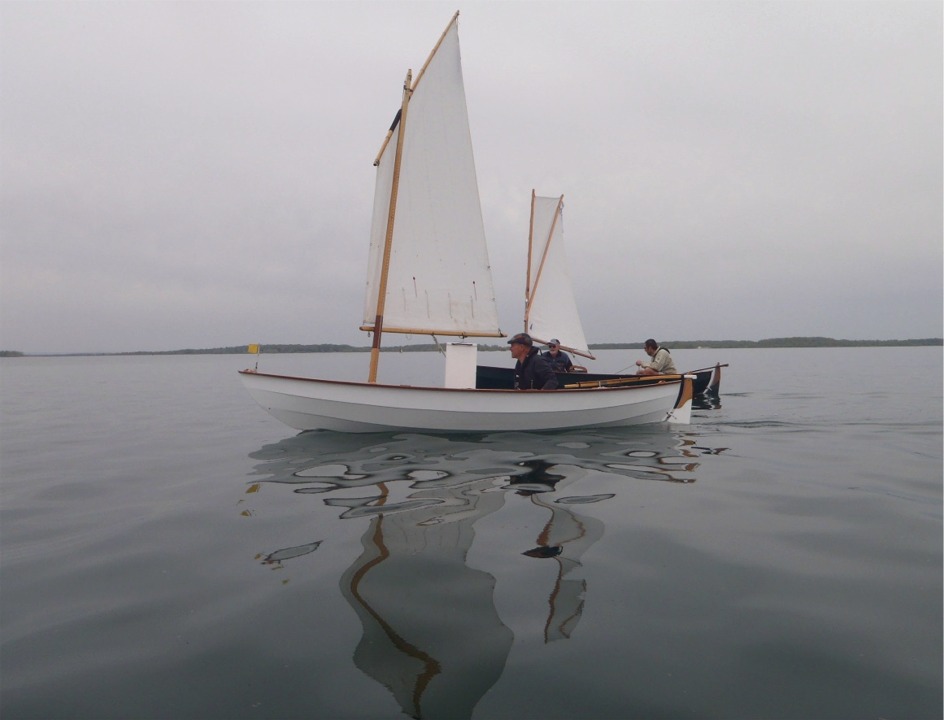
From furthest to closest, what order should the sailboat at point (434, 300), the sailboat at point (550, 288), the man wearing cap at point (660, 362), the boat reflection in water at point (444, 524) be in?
the sailboat at point (550, 288) → the man wearing cap at point (660, 362) → the sailboat at point (434, 300) → the boat reflection in water at point (444, 524)

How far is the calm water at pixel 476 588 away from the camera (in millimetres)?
3523

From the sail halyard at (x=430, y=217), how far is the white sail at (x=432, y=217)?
1.0 inches

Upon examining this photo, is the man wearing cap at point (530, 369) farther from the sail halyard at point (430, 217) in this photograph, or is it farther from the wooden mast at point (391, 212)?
the wooden mast at point (391, 212)

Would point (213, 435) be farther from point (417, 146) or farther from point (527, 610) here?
point (527, 610)

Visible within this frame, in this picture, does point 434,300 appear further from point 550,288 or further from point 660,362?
point 550,288

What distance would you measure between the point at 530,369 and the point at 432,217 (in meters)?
4.89

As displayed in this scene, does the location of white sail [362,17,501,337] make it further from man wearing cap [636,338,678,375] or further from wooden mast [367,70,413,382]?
man wearing cap [636,338,678,375]

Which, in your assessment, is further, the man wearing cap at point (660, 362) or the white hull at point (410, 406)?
the man wearing cap at point (660, 362)

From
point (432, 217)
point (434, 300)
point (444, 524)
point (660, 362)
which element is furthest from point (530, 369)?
point (444, 524)

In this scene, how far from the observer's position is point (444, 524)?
6.80m

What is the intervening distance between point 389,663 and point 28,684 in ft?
8.14

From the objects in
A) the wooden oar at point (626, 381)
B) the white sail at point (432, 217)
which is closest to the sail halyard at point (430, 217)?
the white sail at point (432, 217)

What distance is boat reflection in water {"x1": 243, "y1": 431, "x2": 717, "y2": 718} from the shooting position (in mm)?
3838

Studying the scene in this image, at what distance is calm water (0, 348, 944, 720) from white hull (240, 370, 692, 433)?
71.1 inches
